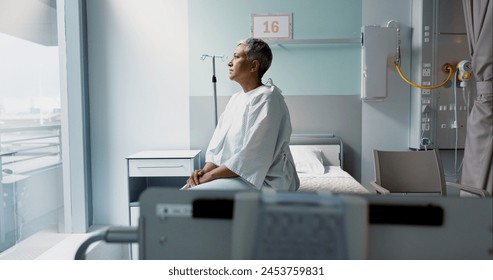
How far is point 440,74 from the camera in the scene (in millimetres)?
3252

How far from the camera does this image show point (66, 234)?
129 inches

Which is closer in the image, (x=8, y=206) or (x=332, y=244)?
(x=332, y=244)

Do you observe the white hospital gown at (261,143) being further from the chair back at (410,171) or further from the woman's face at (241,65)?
the chair back at (410,171)

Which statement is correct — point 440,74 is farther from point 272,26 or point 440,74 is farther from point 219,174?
point 219,174

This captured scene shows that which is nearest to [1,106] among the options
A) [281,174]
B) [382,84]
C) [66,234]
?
[66,234]

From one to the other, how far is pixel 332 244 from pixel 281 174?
1.35 meters

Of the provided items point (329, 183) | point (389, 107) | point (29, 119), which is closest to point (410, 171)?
point (329, 183)

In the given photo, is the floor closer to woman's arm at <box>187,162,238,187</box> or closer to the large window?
the large window

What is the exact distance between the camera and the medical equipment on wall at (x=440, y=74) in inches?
126

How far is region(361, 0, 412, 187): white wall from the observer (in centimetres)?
335

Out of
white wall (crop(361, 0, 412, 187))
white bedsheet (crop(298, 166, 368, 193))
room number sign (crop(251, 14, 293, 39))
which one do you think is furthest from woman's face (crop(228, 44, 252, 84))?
white wall (crop(361, 0, 412, 187))

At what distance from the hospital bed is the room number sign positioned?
945 millimetres

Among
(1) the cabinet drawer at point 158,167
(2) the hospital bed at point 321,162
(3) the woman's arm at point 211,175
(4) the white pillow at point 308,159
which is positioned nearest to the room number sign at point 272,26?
(2) the hospital bed at point 321,162

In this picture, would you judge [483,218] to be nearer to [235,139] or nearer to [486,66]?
[235,139]
